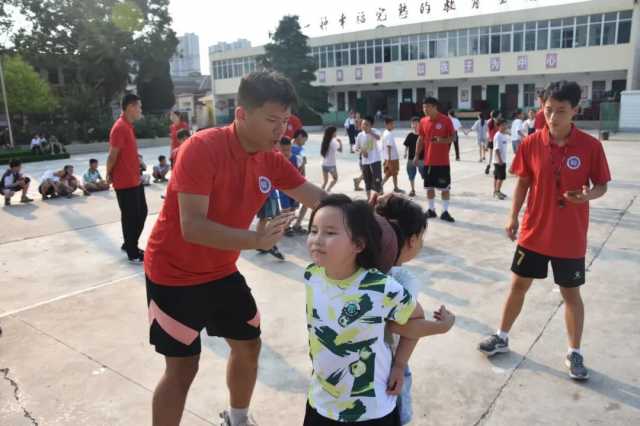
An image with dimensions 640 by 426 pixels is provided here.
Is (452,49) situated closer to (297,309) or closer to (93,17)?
(93,17)

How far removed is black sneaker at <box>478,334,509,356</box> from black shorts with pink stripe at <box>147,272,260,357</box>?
6.07 ft

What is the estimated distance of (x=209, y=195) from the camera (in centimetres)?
216

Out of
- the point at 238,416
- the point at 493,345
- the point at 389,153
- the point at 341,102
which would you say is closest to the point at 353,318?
the point at 238,416

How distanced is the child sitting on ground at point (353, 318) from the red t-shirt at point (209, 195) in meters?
0.63

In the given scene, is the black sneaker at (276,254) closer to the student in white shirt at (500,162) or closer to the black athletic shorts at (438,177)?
the black athletic shorts at (438,177)

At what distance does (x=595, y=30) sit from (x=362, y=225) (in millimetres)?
39302

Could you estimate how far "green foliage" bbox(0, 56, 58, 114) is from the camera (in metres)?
27.8

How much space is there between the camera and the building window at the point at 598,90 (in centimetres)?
3638

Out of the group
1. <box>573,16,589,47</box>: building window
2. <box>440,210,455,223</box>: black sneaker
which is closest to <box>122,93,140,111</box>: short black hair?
<box>440,210,455,223</box>: black sneaker

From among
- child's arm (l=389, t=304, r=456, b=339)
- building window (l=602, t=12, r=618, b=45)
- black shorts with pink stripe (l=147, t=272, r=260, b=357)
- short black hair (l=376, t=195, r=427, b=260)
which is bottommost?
black shorts with pink stripe (l=147, t=272, r=260, b=357)

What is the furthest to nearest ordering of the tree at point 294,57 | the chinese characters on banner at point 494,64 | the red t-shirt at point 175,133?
the tree at point 294,57 → the chinese characters on banner at point 494,64 → the red t-shirt at point 175,133

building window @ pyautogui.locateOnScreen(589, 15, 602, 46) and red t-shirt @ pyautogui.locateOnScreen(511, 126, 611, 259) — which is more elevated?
building window @ pyautogui.locateOnScreen(589, 15, 602, 46)

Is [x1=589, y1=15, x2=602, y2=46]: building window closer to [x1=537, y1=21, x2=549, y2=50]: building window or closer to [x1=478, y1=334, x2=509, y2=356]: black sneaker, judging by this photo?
[x1=537, y1=21, x2=549, y2=50]: building window

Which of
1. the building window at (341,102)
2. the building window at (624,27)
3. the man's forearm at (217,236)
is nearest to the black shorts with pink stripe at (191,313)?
the man's forearm at (217,236)
